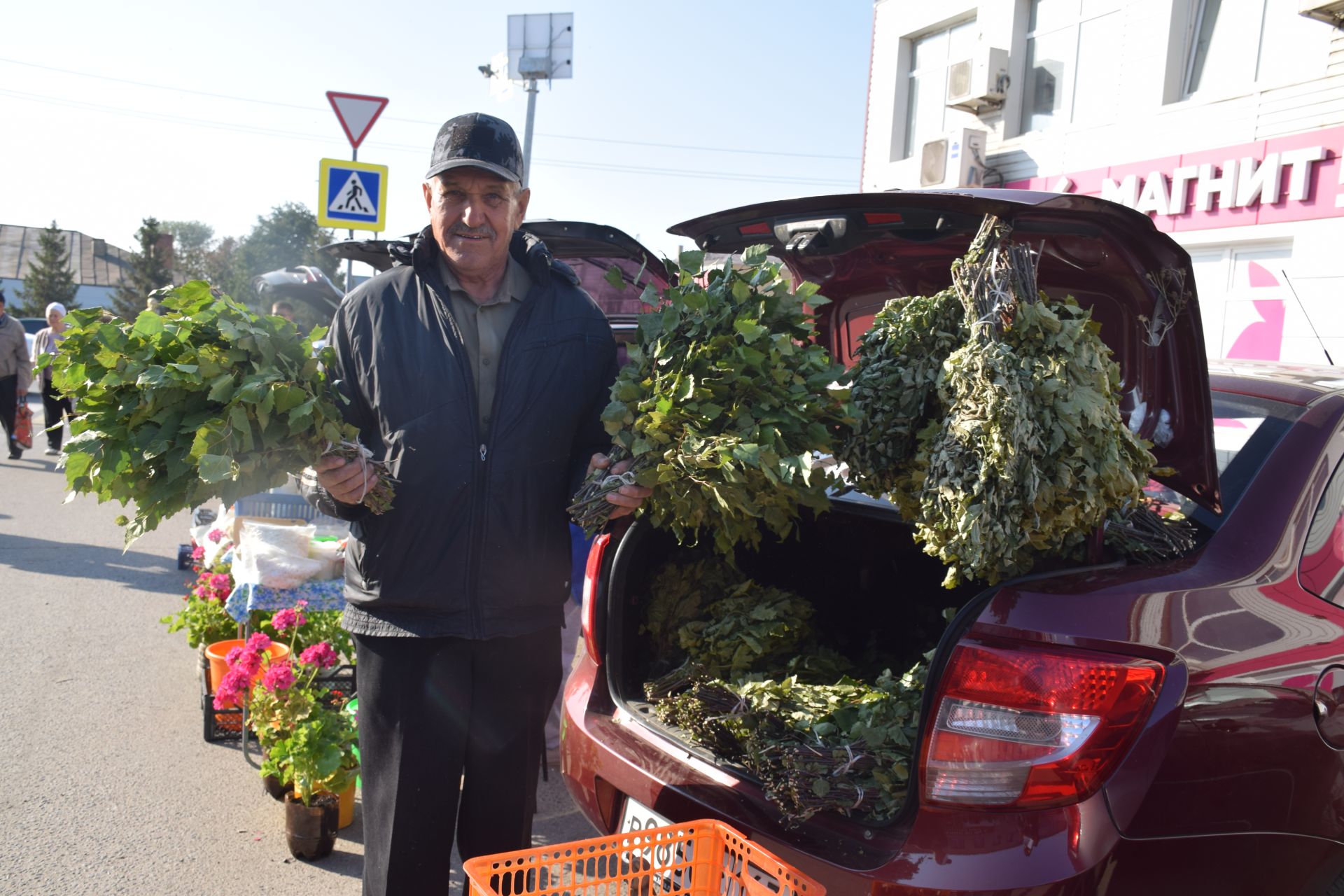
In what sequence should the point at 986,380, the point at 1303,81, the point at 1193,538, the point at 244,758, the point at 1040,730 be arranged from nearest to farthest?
the point at 1040,730
the point at 986,380
the point at 1193,538
the point at 244,758
the point at 1303,81

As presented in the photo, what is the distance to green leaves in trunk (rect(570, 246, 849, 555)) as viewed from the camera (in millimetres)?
2428

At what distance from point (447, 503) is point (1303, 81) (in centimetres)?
1020

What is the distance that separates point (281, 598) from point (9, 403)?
10.1 m

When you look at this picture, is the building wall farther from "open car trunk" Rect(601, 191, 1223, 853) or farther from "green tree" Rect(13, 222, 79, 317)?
"open car trunk" Rect(601, 191, 1223, 853)

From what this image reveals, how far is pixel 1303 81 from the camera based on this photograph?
9609 millimetres

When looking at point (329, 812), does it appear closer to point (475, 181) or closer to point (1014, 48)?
point (475, 181)

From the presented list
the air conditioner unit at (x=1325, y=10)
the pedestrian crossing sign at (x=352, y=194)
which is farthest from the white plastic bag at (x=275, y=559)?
the air conditioner unit at (x=1325, y=10)

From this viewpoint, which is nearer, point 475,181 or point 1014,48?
point 475,181

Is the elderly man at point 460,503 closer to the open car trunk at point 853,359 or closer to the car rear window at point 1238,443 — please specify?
the open car trunk at point 853,359

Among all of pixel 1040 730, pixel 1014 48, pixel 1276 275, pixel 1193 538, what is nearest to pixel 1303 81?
pixel 1276 275

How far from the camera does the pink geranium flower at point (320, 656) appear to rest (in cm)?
412

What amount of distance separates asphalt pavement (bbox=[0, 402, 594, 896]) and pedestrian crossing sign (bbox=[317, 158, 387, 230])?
11.1 ft

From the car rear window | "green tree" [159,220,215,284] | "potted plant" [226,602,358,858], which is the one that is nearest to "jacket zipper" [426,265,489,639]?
"potted plant" [226,602,358,858]

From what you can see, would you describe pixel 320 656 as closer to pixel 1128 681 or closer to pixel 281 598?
pixel 281 598
